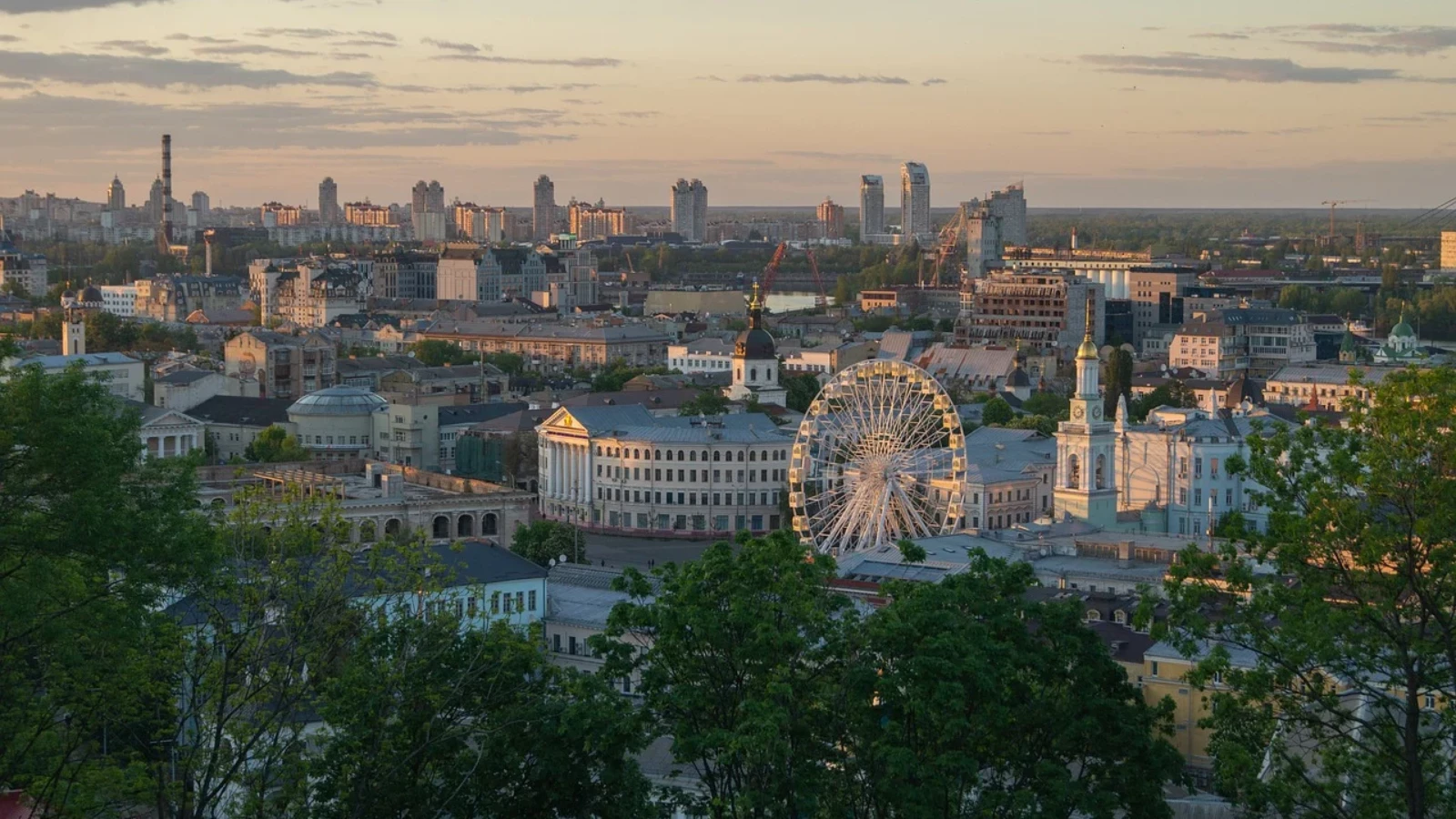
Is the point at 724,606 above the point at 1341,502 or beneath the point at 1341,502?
beneath

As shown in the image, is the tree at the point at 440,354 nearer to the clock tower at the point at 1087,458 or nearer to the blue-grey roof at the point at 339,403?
the blue-grey roof at the point at 339,403

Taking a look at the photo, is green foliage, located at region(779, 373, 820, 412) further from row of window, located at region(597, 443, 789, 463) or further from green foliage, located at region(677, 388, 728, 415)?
row of window, located at region(597, 443, 789, 463)

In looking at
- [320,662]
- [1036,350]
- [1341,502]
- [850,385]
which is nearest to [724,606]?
[320,662]

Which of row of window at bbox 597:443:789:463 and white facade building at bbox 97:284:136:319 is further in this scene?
white facade building at bbox 97:284:136:319

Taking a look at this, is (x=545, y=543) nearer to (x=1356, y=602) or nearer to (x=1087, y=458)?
(x=1087, y=458)

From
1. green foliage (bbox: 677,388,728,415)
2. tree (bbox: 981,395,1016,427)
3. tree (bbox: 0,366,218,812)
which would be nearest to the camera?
tree (bbox: 0,366,218,812)

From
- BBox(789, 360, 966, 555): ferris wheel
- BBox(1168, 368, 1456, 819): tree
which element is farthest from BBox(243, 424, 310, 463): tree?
BBox(1168, 368, 1456, 819): tree

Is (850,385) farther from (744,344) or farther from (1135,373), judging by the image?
(1135,373)
